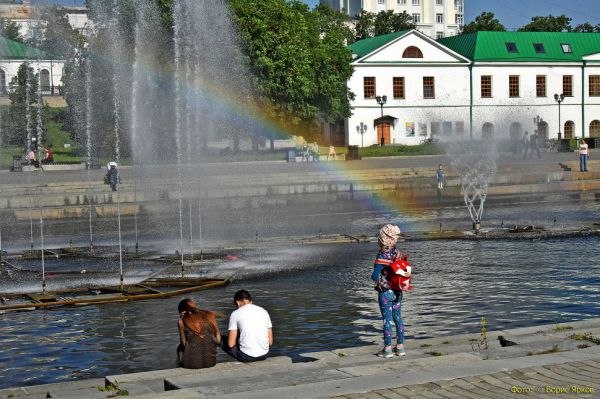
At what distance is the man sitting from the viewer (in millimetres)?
11047

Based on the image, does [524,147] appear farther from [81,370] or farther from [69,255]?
[81,370]

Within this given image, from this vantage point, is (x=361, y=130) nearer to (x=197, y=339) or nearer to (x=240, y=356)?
(x=240, y=356)

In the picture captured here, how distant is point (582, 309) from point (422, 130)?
222 feet

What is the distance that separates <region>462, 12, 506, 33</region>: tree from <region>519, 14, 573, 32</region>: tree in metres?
A: 5.17

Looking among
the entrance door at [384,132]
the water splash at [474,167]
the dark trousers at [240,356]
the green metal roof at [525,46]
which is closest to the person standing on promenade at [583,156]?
the water splash at [474,167]

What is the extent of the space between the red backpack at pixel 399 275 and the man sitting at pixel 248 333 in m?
1.45

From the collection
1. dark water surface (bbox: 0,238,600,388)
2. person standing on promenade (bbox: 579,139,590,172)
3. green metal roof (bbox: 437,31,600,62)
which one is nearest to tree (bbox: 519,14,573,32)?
green metal roof (bbox: 437,31,600,62)

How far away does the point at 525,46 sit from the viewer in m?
87.2

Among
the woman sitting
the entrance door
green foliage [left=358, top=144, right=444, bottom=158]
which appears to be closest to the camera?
the woman sitting

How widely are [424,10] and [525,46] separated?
7250 centimetres

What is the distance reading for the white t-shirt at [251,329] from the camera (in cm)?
1105

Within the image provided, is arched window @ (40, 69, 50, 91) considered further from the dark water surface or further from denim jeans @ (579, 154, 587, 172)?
the dark water surface

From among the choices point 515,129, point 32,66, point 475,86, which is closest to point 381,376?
point 475,86

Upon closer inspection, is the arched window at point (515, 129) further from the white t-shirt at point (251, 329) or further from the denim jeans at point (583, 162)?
the white t-shirt at point (251, 329)
